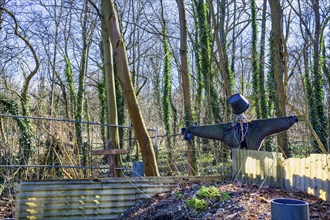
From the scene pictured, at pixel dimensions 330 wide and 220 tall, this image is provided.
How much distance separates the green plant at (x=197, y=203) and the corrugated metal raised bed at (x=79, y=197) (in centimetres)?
134

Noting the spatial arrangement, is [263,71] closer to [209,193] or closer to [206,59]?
[206,59]

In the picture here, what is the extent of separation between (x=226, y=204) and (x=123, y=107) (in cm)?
1256

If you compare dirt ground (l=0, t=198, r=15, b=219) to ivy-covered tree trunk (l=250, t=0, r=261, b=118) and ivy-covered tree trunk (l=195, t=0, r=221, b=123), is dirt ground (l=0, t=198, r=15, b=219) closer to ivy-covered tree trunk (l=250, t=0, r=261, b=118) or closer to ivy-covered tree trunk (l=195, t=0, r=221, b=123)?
ivy-covered tree trunk (l=195, t=0, r=221, b=123)

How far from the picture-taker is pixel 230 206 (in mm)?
3555

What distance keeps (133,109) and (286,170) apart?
288 cm

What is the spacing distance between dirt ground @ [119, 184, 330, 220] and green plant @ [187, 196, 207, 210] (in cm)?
3

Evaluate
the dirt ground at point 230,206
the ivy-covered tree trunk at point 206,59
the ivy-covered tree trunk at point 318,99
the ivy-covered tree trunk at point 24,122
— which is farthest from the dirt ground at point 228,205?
the ivy-covered tree trunk at point 318,99

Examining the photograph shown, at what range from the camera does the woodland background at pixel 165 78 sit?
766cm

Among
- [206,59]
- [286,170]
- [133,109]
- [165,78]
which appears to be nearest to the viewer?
[286,170]

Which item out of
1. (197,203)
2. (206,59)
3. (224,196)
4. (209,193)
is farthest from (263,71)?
(197,203)

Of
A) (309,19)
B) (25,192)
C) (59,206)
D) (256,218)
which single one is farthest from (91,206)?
(309,19)

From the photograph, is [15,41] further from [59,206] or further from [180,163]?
[59,206]

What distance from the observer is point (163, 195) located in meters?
4.91

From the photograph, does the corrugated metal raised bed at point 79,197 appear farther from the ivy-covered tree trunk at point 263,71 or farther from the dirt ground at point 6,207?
the ivy-covered tree trunk at point 263,71
